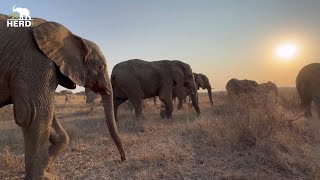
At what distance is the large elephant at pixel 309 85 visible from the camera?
1519 centimetres

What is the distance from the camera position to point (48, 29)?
587cm

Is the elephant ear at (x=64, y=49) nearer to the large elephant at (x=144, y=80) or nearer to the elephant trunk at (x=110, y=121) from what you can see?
the elephant trunk at (x=110, y=121)

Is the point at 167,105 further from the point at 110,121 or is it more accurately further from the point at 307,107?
Answer: the point at 110,121

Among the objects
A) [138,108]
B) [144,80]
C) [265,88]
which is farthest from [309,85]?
[138,108]

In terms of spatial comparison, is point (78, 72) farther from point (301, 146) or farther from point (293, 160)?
point (301, 146)

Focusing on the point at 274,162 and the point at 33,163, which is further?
the point at 274,162

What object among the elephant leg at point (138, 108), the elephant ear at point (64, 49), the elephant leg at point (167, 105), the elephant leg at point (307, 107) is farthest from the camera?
the elephant leg at point (167, 105)

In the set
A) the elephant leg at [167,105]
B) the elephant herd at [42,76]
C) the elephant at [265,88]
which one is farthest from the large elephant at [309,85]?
the elephant herd at [42,76]

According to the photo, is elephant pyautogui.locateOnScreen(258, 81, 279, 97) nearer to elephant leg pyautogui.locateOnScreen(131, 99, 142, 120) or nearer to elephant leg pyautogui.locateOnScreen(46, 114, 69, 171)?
elephant leg pyautogui.locateOnScreen(131, 99, 142, 120)

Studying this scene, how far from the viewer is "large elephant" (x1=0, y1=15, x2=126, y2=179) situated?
209 inches

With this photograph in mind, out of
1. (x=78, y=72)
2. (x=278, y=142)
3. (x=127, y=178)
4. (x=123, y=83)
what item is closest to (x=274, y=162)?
(x=278, y=142)

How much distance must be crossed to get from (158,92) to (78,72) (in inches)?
389

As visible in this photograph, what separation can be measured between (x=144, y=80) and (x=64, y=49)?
927 cm

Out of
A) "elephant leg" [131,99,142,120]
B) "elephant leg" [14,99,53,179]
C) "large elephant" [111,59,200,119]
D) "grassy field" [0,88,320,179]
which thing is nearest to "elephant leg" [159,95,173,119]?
"large elephant" [111,59,200,119]
